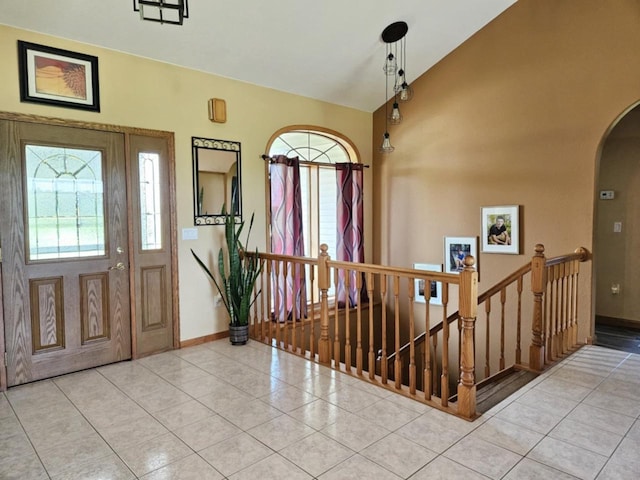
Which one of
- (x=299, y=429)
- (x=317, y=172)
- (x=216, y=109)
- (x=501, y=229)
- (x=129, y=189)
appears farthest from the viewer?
(x=317, y=172)

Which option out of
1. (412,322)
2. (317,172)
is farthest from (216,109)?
(412,322)

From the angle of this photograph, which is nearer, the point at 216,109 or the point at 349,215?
the point at 216,109

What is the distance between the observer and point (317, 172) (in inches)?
211

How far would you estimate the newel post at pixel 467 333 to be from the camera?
2.48m

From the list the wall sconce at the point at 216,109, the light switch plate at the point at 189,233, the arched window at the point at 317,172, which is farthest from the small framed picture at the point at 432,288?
the wall sconce at the point at 216,109

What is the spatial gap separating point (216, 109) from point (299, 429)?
3.16 metres

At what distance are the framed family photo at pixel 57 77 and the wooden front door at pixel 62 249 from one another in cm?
23

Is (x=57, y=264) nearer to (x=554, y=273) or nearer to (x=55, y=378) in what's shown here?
(x=55, y=378)

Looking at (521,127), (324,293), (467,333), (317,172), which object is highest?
(521,127)

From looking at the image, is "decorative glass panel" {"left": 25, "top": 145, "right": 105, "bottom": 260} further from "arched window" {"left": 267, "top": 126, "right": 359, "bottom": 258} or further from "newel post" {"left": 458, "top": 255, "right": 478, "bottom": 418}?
"newel post" {"left": 458, "top": 255, "right": 478, "bottom": 418}

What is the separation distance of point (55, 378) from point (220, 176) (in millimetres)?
2339

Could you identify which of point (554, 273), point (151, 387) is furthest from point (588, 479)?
point (151, 387)

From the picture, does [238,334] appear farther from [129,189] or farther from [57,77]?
[57,77]

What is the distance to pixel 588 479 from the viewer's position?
1976 millimetres
